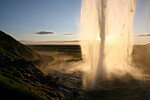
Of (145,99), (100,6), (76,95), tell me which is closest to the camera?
(145,99)

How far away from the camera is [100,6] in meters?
31.5

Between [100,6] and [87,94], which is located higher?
[100,6]

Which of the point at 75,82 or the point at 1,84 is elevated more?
the point at 1,84

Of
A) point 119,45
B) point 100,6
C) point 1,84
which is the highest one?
point 100,6

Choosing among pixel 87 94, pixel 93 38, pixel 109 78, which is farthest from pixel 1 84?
pixel 93 38

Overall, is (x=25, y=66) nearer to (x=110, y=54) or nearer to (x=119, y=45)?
(x=110, y=54)

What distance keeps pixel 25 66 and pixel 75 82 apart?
377 inches

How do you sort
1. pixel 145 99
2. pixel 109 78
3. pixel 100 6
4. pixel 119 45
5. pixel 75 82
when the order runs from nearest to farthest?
pixel 145 99 → pixel 75 82 → pixel 109 78 → pixel 100 6 → pixel 119 45

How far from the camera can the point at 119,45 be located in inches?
1419

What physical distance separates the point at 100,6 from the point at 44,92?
2448 centimetres

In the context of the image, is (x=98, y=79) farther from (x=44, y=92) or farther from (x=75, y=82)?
(x=44, y=92)

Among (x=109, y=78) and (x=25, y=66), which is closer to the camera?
(x=25, y=66)

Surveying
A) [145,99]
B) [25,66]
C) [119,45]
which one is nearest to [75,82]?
[25,66]

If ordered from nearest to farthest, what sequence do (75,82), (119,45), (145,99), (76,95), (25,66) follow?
(145,99), (76,95), (25,66), (75,82), (119,45)
